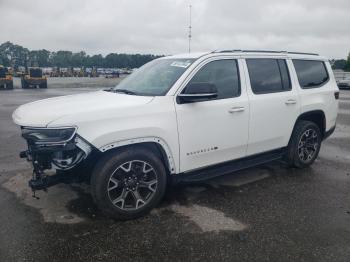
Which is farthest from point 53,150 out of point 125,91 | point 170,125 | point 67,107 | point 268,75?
point 268,75

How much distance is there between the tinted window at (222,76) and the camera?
412 cm

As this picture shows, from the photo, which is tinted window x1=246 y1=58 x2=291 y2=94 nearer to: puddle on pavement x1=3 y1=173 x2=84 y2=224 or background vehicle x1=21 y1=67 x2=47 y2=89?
puddle on pavement x1=3 y1=173 x2=84 y2=224

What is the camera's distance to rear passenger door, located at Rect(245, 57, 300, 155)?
454 centimetres

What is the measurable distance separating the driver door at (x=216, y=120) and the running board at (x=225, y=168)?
87 mm

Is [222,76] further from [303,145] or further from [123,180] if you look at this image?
[303,145]

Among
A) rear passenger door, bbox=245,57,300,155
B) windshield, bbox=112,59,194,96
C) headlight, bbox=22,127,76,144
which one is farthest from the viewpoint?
rear passenger door, bbox=245,57,300,155

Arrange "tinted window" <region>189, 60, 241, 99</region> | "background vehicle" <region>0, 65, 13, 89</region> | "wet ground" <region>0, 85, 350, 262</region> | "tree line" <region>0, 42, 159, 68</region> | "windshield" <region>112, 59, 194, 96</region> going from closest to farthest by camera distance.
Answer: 1. "wet ground" <region>0, 85, 350, 262</region>
2. "windshield" <region>112, 59, 194, 96</region>
3. "tinted window" <region>189, 60, 241, 99</region>
4. "background vehicle" <region>0, 65, 13, 89</region>
5. "tree line" <region>0, 42, 159, 68</region>

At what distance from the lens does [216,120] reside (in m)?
4.09

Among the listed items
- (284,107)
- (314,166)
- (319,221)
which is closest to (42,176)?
(319,221)

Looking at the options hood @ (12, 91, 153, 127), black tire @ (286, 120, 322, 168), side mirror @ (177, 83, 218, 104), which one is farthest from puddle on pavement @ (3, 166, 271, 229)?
side mirror @ (177, 83, 218, 104)

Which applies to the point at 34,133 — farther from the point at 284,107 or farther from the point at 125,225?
the point at 284,107

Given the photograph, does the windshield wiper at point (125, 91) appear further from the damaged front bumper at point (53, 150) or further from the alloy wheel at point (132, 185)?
the damaged front bumper at point (53, 150)

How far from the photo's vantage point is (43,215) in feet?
12.5

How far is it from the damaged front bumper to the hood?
0.34 feet
